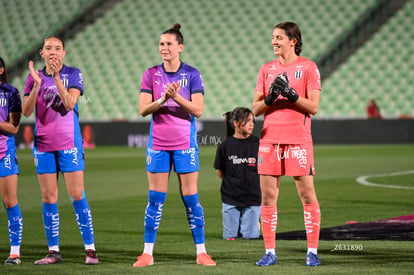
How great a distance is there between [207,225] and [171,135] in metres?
3.15

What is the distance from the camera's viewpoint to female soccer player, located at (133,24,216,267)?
625 centimetres

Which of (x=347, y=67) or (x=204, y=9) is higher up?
(x=204, y=9)

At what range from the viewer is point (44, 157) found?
6.36m

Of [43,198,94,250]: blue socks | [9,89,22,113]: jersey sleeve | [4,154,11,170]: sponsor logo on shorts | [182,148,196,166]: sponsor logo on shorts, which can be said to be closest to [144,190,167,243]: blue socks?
[182,148,196,166]: sponsor logo on shorts

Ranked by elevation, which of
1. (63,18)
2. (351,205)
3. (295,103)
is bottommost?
(351,205)

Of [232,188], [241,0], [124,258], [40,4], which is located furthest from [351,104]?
[124,258]

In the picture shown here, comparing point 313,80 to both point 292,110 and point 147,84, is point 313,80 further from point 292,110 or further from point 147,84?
point 147,84

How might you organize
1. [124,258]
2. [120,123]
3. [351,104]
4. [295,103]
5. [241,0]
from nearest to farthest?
1. [295,103]
2. [124,258]
3. [120,123]
4. [351,104]
5. [241,0]

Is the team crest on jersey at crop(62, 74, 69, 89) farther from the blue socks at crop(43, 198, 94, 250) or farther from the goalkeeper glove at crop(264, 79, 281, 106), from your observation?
the goalkeeper glove at crop(264, 79, 281, 106)

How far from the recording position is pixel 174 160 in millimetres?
6305

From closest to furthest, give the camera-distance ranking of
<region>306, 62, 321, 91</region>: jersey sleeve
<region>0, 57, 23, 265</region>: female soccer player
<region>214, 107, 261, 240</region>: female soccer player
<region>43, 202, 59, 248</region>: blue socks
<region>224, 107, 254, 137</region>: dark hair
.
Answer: <region>306, 62, 321, 91</region>: jersey sleeve < <region>43, 202, 59, 248</region>: blue socks < <region>0, 57, 23, 265</region>: female soccer player < <region>214, 107, 261, 240</region>: female soccer player < <region>224, 107, 254, 137</region>: dark hair

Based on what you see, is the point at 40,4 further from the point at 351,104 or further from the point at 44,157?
the point at 44,157

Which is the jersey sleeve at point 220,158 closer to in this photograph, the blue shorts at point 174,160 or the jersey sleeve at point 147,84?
the blue shorts at point 174,160

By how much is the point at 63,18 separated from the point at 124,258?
2806cm
